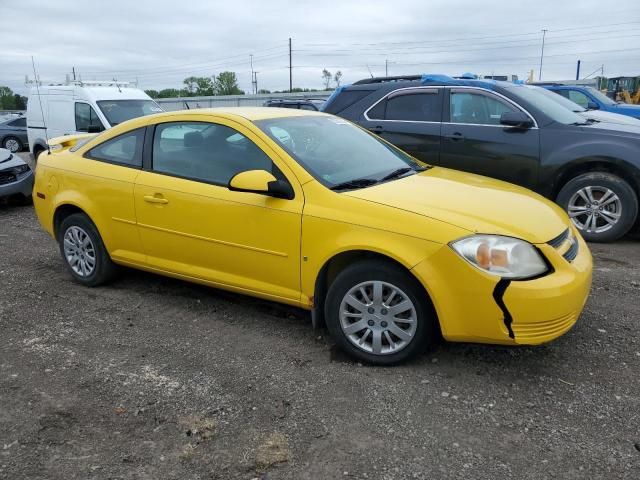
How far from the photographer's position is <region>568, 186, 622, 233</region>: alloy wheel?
608 centimetres

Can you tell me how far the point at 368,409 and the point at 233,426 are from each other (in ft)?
2.36

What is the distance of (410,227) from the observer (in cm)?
330

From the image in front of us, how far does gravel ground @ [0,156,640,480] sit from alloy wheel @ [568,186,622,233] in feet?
5.99

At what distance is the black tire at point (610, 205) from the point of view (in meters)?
5.98

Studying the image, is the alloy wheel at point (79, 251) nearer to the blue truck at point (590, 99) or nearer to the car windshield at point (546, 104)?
the car windshield at point (546, 104)

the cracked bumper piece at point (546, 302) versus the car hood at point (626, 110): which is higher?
the car hood at point (626, 110)

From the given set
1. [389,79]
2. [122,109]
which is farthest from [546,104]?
[122,109]

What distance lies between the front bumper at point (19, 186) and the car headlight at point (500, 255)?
796 cm

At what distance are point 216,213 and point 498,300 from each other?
6.51 feet

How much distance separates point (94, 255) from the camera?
495 centimetres

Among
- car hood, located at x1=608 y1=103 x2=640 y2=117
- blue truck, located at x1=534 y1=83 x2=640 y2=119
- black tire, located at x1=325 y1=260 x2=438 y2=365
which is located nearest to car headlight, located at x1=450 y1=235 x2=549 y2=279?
black tire, located at x1=325 y1=260 x2=438 y2=365

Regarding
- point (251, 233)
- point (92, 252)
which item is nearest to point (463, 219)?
point (251, 233)

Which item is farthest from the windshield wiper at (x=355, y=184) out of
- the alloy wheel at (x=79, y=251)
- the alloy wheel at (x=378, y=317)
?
the alloy wheel at (x=79, y=251)

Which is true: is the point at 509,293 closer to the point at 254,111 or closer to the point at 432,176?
the point at 432,176
